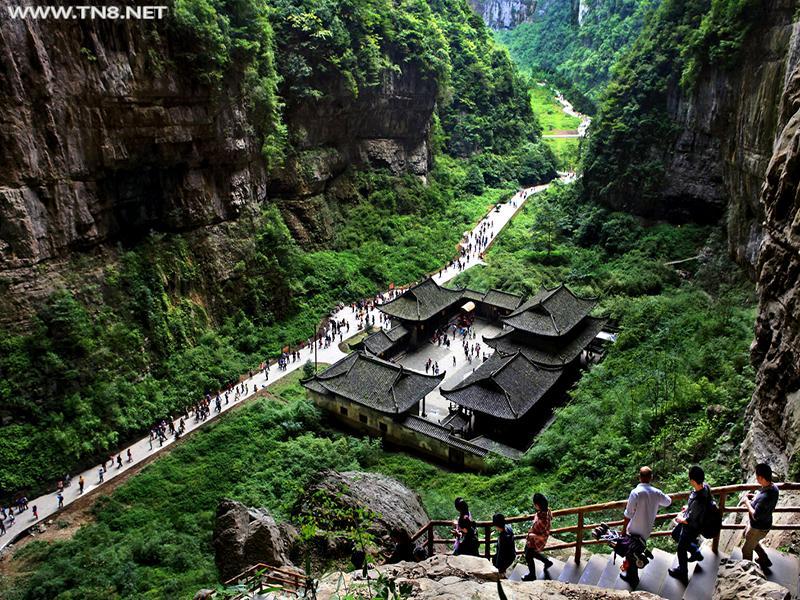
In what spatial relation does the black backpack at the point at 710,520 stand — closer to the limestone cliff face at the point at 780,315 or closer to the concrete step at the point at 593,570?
the concrete step at the point at 593,570

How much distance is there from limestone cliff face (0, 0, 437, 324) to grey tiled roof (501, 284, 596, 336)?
1961 cm

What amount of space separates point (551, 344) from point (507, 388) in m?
6.22

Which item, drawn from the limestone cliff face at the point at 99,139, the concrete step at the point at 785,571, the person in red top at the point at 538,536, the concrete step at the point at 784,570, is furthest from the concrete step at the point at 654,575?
the limestone cliff face at the point at 99,139

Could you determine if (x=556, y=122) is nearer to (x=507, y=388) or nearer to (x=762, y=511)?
(x=507, y=388)

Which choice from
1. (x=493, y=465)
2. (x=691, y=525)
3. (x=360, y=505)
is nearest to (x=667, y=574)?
(x=691, y=525)

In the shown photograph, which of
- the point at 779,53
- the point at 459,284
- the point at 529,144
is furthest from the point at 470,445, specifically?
the point at 529,144

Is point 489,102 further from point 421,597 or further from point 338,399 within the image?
point 421,597

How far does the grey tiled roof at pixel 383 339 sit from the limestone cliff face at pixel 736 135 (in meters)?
20.4

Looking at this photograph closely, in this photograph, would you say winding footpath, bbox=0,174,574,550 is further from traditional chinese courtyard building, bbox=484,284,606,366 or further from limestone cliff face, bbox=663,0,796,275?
limestone cliff face, bbox=663,0,796,275

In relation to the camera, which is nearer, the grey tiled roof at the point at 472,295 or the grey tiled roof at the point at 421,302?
the grey tiled roof at the point at 421,302

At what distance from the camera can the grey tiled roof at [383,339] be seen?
3691cm

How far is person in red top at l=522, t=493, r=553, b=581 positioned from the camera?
10.3 meters

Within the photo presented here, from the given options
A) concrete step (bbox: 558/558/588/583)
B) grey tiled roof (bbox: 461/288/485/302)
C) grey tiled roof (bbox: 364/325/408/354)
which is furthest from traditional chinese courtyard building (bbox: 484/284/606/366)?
concrete step (bbox: 558/558/588/583)

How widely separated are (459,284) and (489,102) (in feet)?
138
